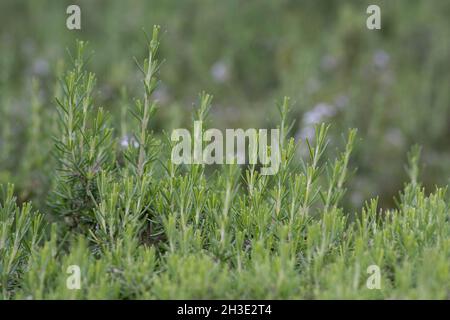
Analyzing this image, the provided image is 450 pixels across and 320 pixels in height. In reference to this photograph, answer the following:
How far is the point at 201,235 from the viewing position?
283 cm

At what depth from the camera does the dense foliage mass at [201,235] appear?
2.48m

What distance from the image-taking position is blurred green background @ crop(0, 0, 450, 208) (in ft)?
20.7

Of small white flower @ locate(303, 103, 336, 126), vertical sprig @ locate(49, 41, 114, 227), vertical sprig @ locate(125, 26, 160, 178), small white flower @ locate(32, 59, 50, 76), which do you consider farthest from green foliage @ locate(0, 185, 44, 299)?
small white flower @ locate(32, 59, 50, 76)

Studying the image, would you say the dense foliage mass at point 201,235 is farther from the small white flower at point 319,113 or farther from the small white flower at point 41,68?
the small white flower at point 41,68

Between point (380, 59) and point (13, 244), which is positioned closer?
point (13, 244)

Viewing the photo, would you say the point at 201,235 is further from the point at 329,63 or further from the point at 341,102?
the point at 329,63

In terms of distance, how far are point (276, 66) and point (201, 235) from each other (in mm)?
5115

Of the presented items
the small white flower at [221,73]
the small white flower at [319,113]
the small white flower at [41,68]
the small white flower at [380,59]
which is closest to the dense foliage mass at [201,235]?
the small white flower at [319,113]

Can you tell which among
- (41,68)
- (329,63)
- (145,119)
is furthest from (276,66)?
(145,119)

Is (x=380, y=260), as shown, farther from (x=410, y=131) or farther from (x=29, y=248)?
(x=410, y=131)

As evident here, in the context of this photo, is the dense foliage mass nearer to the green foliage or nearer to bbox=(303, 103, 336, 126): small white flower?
the green foliage

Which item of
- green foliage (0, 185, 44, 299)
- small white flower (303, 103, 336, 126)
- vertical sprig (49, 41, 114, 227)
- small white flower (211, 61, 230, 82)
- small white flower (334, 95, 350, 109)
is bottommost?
green foliage (0, 185, 44, 299)

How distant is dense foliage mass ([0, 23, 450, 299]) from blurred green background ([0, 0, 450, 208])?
231 centimetres
